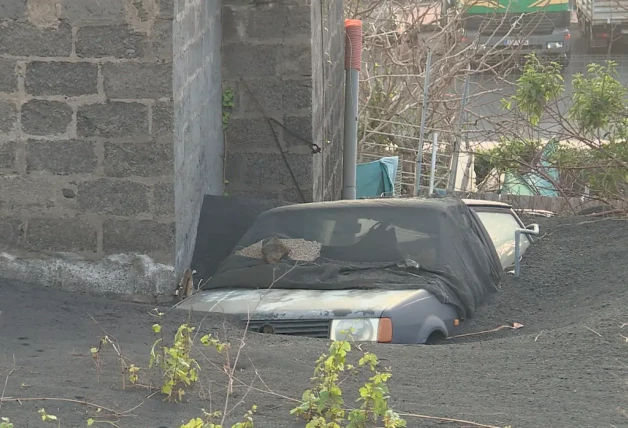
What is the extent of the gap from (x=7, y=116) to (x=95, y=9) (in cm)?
101

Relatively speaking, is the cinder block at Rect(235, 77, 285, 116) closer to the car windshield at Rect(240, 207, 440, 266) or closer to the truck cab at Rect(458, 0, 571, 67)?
the car windshield at Rect(240, 207, 440, 266)

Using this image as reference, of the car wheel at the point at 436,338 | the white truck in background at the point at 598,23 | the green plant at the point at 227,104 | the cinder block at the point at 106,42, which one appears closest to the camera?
the car wheel at the point at 436,338

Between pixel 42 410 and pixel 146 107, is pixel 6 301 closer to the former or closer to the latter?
pixel 146 107

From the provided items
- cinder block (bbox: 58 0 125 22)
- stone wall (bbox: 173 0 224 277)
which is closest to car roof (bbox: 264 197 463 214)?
stone wall (bbox: 173 0 224 277)

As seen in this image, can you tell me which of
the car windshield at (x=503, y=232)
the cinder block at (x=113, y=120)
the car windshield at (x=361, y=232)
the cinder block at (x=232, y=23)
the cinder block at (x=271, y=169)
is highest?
the cinder block at (x=232, y=23)

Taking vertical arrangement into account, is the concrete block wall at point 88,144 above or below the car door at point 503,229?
above

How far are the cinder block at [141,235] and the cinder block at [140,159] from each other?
1.21 feet

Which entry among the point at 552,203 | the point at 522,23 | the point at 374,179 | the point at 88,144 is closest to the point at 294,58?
the point at 88,144

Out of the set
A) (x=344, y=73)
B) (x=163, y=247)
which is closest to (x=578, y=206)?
(x=344, y=73)

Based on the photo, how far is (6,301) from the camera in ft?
21.1

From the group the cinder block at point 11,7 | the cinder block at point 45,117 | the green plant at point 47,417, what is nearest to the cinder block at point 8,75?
the cinder block at point 45,117

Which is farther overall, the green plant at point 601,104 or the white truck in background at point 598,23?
the white truck in background at point 598,23

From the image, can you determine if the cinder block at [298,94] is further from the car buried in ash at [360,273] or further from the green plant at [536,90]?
the green plant at [536,90]

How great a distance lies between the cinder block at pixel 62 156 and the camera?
24.1ft
